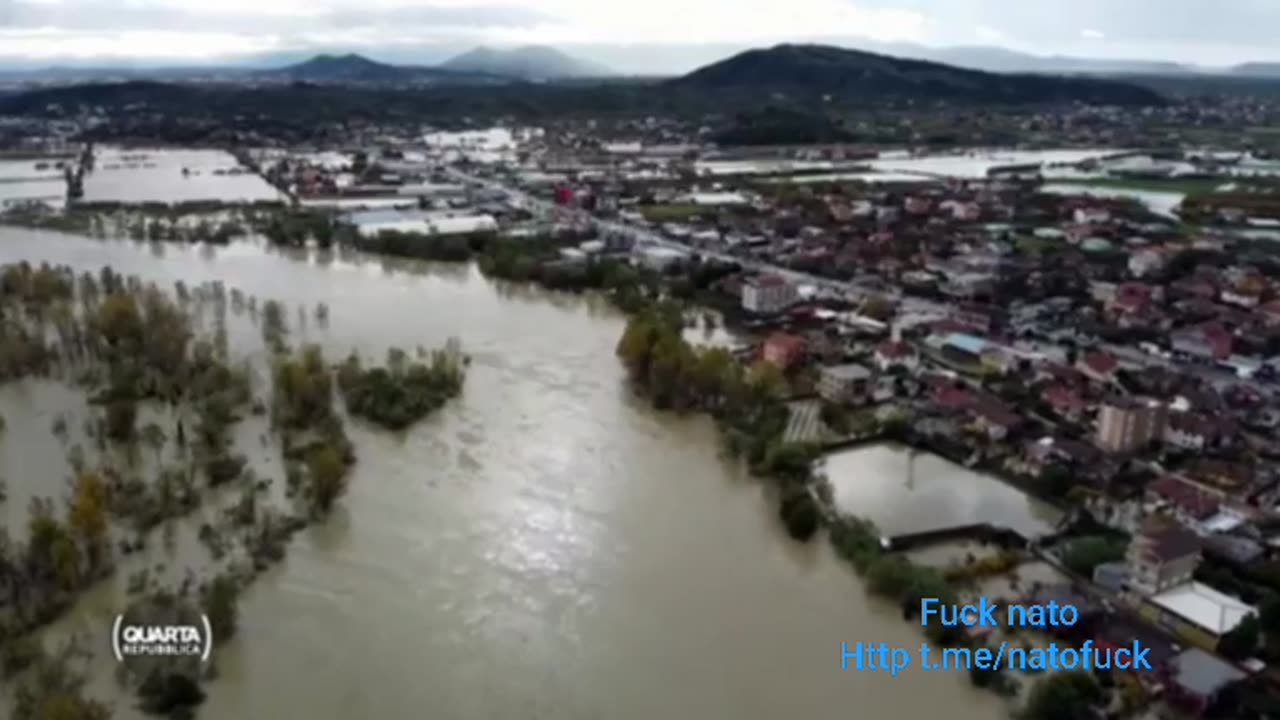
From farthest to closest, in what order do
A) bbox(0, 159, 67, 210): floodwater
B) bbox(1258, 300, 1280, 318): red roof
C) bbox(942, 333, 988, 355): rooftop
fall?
bbox(0, 159, 67, 210): floodwater < bbox(1258, 300, 1280, 318): red roof < bbox(942, 333, 988, 355): rooftop

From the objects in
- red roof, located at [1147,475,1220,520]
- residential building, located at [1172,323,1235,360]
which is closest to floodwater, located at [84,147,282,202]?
residential building, located at [1172,323,1235,360]

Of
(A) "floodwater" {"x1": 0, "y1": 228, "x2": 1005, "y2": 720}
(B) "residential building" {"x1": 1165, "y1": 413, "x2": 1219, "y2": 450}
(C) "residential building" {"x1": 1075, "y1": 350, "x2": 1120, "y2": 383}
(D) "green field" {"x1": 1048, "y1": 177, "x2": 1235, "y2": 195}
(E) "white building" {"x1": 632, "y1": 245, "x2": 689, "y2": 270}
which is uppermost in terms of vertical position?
(D) "green field" {"x1": 1048, "y1": 177, "x2": 1235, "y2": 195}

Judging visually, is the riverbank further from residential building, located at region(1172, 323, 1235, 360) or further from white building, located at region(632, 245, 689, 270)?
residential building, located at region(1172, 323, 1235, 360)

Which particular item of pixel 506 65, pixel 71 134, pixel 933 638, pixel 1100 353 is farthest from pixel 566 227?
pixel 506 65

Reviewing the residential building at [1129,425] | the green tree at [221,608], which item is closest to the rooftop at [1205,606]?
the residential building at [1129,425]

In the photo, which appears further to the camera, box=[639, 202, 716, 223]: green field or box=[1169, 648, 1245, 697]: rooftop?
box=[639, 202, 716, 223]: green field

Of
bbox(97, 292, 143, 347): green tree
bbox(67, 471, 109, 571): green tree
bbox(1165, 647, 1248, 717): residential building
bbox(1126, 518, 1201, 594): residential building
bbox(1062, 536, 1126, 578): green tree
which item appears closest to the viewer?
bbox(1165, 647, 1248, 717): residential building

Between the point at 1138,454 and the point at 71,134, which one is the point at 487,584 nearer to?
the point at 1138,454

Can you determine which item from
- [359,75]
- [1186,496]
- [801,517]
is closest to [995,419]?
[1186,496]
